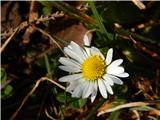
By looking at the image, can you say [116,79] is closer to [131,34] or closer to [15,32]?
[131,34]

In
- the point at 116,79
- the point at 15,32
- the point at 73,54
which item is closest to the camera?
the point at 116,79

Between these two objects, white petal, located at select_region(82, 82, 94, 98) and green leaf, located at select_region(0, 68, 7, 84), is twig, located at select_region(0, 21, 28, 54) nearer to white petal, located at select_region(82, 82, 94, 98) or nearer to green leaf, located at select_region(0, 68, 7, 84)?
green leaf, located at select_region(0, 68, 7, 84)

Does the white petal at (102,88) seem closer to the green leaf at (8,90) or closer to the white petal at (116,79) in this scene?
the white petal at (116,79)

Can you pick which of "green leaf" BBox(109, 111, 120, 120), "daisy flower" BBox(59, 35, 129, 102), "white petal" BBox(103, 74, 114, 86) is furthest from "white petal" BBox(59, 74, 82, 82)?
"green leaf" BBox(109, 111, 120, 120)

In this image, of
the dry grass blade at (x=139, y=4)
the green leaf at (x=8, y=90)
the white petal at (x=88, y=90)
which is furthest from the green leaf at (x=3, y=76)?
the dry grass blade at (x=139, y=4)

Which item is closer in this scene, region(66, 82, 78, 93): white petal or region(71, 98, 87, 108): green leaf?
region(66, 82, 78, 93): white petal

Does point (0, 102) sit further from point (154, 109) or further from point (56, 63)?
point (154, 109)

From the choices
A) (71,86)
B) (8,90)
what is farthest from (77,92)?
(8,90)

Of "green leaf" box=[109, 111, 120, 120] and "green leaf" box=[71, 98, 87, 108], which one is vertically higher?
"green leaf" box=[71, 98, 87, 108]
